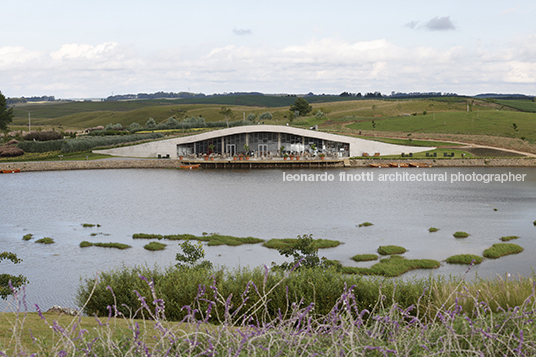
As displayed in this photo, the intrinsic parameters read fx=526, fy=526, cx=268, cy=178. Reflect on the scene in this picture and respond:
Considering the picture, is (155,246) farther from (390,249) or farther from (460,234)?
(460,234)

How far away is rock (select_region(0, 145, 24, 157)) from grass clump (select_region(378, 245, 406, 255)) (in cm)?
8446

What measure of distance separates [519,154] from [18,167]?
287 feet

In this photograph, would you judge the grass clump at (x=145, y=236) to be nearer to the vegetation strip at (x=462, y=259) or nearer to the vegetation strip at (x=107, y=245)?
the vegetation strip at (x=107, y=245)

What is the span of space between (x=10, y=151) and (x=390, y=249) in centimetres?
8568

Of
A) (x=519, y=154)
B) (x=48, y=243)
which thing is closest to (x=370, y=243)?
(x=48, y=243)

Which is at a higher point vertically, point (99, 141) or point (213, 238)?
point (99, 141)

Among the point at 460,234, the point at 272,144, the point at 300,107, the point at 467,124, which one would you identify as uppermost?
the point at 300,107

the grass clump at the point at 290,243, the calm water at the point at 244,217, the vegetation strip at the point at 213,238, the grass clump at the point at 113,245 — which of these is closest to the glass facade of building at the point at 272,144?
the calm water at the point at 244,217

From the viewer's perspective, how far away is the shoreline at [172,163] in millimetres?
87500

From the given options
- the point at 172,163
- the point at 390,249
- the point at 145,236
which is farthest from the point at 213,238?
the point at 172,163

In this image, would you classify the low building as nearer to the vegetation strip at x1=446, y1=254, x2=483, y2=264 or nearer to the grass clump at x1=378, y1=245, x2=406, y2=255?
the grass clump at x1=378, y1=245, x2=406, y2=255

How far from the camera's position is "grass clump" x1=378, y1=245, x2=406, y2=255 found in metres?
31.6

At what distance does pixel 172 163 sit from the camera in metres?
92.8

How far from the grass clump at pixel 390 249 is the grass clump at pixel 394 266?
57.9 inches
